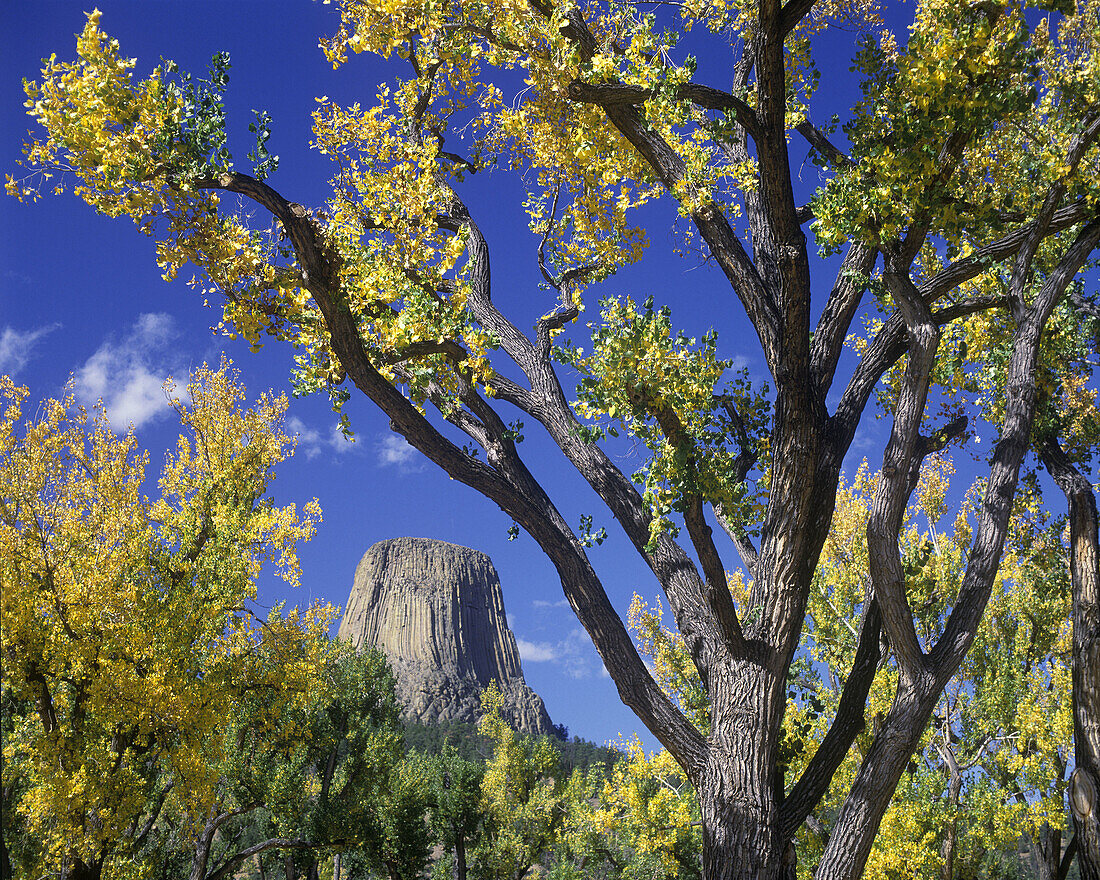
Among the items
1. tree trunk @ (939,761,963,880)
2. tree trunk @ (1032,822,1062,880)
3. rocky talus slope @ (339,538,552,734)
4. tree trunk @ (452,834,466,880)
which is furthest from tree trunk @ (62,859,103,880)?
rocky talus slope @ (339,538,552,734)

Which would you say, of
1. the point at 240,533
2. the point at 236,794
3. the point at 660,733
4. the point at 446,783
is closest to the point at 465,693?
the point at 446,783

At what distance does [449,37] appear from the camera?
5.93 m

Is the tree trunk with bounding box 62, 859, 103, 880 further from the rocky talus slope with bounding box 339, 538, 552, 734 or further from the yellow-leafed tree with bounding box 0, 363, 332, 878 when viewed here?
the rocky talus slope with bounding box 339, 538, 552, 734

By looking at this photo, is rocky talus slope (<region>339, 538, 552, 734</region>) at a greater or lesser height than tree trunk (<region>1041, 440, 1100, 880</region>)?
greater

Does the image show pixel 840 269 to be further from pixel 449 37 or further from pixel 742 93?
pixel 449 37

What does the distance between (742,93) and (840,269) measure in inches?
64.6

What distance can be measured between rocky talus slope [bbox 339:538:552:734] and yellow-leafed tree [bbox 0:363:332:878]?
92033 mm

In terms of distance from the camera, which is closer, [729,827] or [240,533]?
[729,827]

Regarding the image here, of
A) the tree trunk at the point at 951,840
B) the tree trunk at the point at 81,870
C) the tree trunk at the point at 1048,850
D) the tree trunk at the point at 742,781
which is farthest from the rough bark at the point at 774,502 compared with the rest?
the tree trunk at the point at 1048,850

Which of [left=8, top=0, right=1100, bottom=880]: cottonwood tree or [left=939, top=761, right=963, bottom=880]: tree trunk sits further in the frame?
[left=939, top=761, right=963, bottom=880]: tree trunk

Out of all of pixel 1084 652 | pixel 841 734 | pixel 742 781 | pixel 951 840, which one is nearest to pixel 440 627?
pixel 951 840

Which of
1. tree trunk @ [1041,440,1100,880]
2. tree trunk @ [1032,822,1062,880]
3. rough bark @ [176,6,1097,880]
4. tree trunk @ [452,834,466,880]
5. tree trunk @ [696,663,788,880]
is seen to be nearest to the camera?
tree trunk @ [696,663,788,880]

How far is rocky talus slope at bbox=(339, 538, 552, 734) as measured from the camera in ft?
339

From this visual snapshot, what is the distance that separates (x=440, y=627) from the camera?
114 meters
